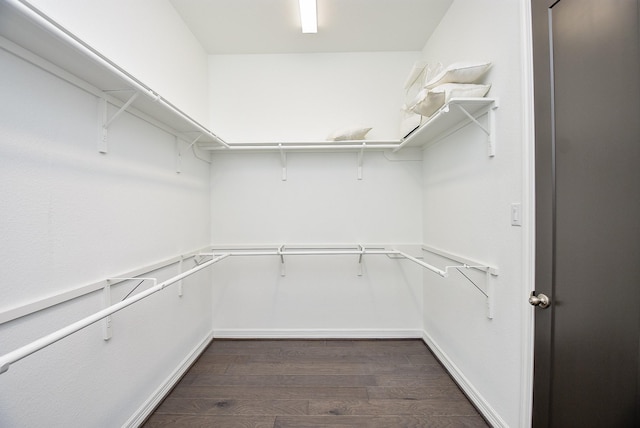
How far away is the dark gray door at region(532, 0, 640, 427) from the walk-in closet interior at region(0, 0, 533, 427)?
106 mm

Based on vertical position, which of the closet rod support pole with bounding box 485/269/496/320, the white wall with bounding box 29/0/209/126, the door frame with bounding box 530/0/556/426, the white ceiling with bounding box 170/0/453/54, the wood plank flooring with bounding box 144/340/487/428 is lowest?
the wood plank flooring with bounding box 144/340/487/428

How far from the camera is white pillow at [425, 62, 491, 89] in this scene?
1312mm

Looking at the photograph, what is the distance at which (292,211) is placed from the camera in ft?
7.57

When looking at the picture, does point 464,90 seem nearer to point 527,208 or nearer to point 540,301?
point 527,208

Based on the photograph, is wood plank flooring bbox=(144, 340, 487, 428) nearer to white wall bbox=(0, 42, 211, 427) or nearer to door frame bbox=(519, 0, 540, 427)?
white wall bbox=(0, 42, 211, 427)

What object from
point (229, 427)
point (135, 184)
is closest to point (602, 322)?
point (229, 427)

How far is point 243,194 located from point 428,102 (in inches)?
66.6

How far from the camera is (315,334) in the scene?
7.48 feet

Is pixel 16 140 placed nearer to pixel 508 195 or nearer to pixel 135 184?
pixel 135 184

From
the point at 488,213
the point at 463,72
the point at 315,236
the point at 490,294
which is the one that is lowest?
the point at 490,294

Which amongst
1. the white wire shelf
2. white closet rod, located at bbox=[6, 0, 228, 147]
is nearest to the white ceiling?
the white wire shelf

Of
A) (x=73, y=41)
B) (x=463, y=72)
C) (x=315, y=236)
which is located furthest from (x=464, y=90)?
(x=73, y=41)

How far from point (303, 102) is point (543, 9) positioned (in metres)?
1.70

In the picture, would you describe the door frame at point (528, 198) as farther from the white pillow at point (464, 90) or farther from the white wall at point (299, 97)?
the white wall at point (299, 97)
